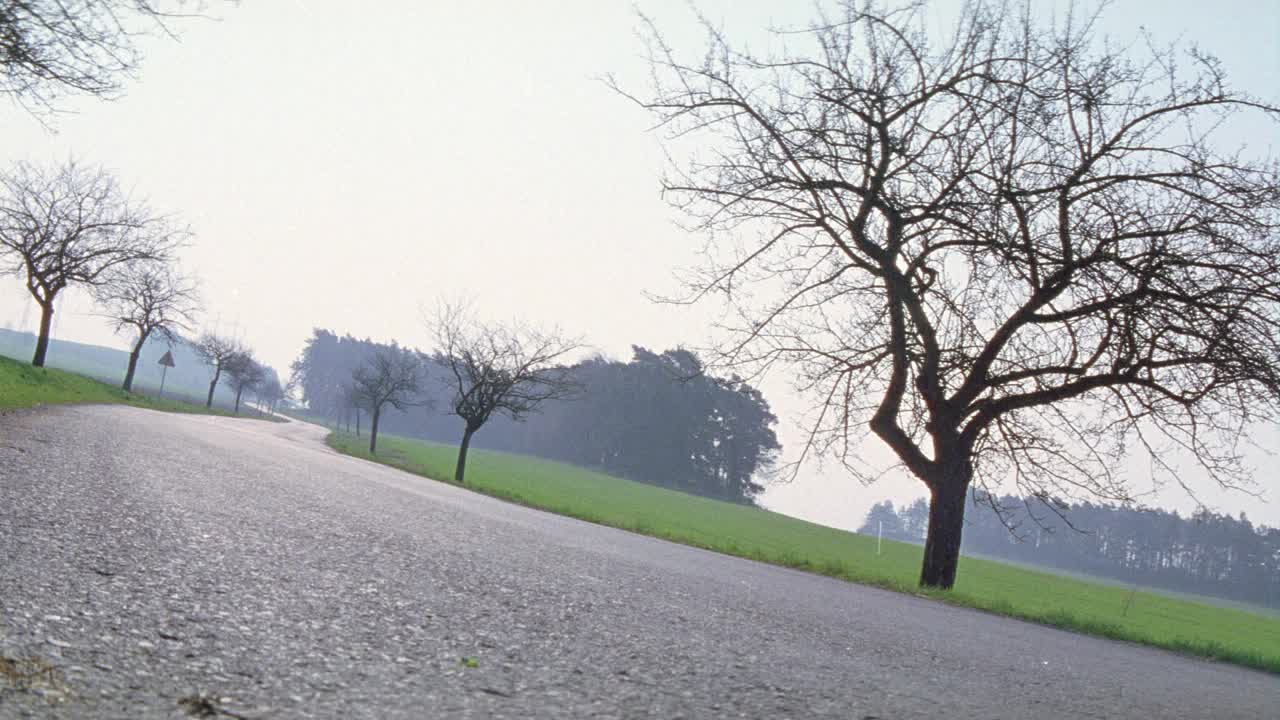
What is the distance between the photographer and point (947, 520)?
34.7 feet

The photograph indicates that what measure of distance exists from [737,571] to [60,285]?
3223 centimetres

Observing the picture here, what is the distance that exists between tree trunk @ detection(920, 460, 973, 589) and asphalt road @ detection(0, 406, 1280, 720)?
3.85m

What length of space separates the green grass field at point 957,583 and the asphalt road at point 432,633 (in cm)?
189

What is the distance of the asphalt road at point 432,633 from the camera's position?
204 centimetres

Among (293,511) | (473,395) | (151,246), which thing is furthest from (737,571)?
(151,246)

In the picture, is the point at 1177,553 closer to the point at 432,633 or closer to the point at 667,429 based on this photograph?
the point at 667,429

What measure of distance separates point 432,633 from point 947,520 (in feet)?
30.8

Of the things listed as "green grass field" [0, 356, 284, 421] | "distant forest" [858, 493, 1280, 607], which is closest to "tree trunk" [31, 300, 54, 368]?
"green grass field" [0, 356, 284, 421]

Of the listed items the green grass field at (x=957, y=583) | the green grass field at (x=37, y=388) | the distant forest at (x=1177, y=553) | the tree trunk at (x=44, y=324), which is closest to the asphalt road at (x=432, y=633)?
the green grass field at (x=957, y=583)

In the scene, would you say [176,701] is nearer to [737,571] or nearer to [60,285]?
[737,571]

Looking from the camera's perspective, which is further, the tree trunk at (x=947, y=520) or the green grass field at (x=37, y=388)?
the green grass field at (x=37, y=388)

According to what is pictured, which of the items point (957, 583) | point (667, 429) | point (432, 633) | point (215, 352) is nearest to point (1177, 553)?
point (667, 429)

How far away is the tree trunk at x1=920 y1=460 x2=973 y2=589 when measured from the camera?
10.5 metres

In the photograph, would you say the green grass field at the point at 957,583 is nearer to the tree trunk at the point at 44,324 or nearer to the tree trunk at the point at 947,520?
the tree trunk at the point at 947,520
